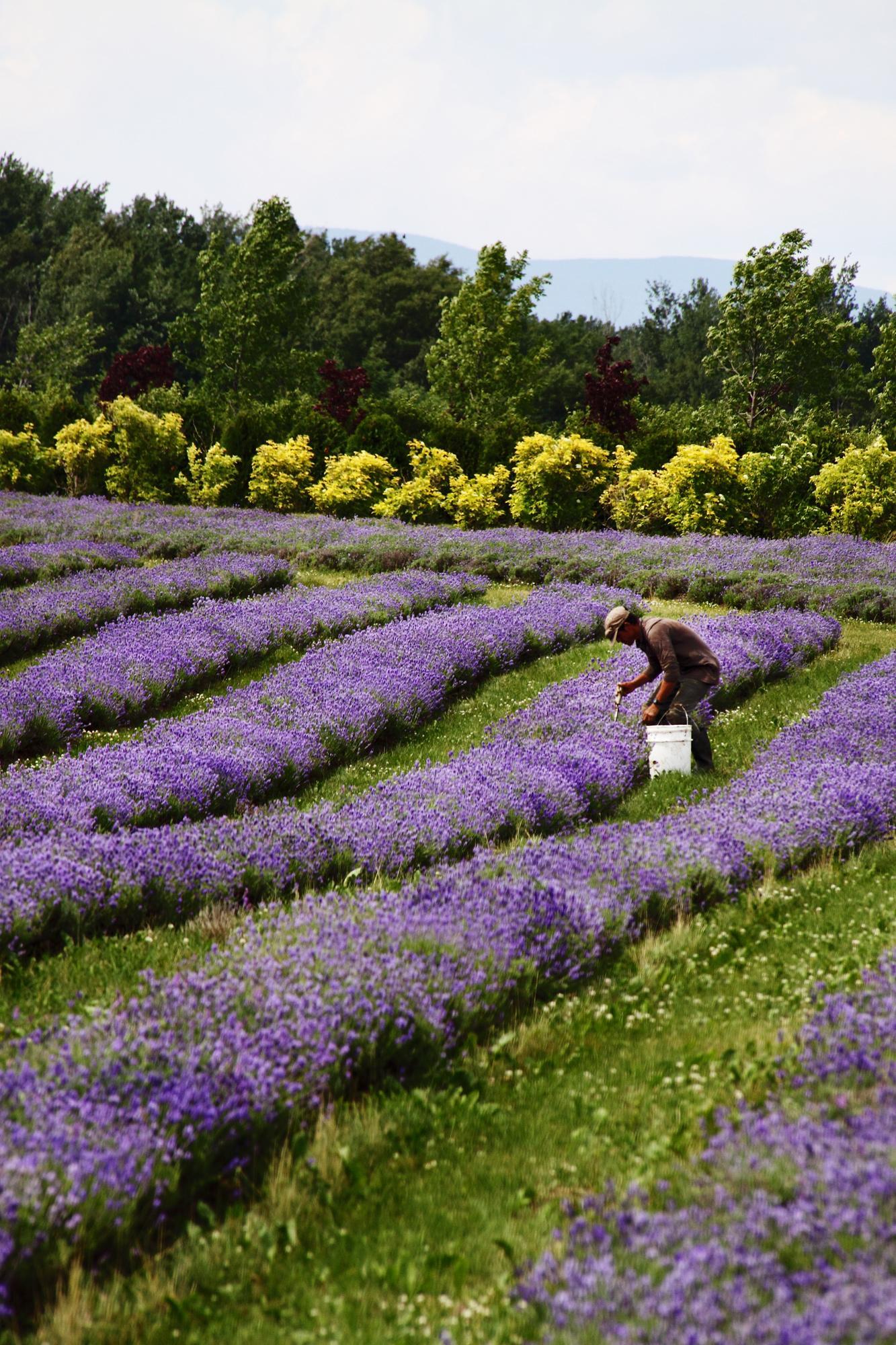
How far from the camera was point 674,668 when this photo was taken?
7.56 m

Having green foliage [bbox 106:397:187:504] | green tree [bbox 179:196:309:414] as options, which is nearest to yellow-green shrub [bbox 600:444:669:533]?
green foliage [bbox 106:397:187:504]

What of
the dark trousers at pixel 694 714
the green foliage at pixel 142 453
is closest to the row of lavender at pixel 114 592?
the dark trousers at pixel 694 714

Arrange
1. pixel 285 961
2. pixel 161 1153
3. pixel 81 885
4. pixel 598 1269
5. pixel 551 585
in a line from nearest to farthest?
pixel 598 1269 → pixel 161 1153 → pixel 285 961 → pixel 81 885 → pixel 551 585

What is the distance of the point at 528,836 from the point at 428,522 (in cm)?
1640

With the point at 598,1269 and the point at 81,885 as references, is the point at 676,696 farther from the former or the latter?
the point at 598,1269

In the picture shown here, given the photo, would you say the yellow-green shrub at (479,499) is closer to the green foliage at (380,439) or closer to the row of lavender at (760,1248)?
the green foliage at (380,439)

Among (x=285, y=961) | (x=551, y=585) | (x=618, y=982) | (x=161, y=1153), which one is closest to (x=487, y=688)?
(x=551, y=585)

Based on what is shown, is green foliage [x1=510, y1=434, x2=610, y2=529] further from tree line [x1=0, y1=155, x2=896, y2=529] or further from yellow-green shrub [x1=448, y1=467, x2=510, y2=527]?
tree line [x1=0, y1=155, x2=896, y2=529]

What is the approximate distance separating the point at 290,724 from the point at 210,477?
702 inches

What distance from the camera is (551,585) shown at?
46.9 feet

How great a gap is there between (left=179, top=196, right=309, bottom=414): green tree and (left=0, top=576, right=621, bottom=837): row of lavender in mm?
24751

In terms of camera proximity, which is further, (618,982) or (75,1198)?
(618,982)

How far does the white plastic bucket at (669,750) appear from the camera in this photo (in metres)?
7.51

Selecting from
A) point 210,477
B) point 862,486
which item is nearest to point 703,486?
point 862,486
